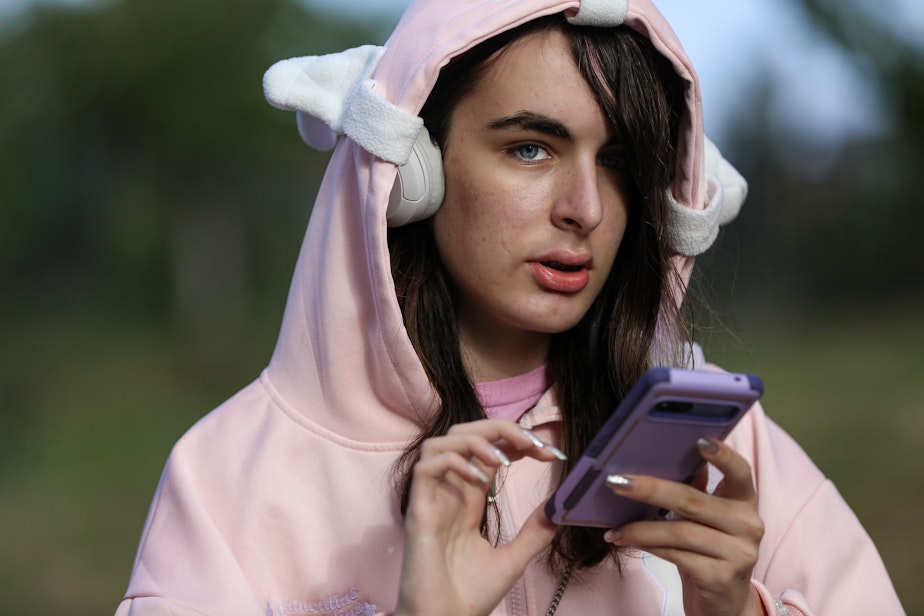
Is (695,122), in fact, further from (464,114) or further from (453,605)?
(453,605)

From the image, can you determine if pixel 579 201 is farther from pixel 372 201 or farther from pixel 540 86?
pixel 372 201

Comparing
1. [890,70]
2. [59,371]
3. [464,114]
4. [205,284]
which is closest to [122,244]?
[205,284]

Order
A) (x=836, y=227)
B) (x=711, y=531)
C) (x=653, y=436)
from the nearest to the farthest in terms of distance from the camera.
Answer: (x=653, y=436)
(x=711, y=531)
(x=836, y=227)

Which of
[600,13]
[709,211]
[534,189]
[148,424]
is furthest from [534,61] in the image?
[148,424]

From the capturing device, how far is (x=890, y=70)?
12664 millimetres

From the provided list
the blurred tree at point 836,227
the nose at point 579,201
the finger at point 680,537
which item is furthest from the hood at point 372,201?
the blurred tree at point 836,227

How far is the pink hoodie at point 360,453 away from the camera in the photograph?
2.35m

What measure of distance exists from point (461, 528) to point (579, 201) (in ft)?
2.54

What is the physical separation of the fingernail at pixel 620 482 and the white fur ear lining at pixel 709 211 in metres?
0.94

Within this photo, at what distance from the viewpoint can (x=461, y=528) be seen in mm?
1933

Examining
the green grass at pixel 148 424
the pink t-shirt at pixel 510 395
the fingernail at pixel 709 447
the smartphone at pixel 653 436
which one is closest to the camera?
the smartphone at pixel 653 436

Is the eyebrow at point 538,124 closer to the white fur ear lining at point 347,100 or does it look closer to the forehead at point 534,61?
the forehead at point 534,61

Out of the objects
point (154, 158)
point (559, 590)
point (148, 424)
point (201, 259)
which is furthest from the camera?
point (154, 158)

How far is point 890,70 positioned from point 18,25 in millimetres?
13053
